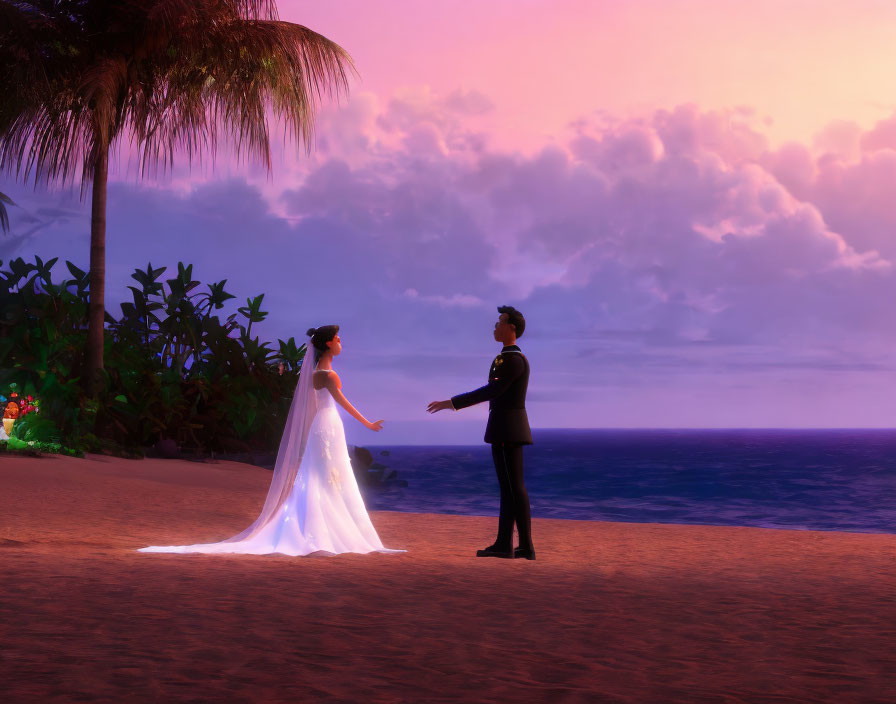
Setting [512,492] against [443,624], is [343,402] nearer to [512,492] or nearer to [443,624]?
[512,492]

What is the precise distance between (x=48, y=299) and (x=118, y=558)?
17.5 metres

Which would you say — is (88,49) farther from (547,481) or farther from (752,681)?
(547,481)

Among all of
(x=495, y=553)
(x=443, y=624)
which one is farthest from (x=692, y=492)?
(x=443, y=624)

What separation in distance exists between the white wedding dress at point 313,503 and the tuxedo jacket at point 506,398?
163 cm

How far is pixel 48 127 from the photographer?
2081 cm

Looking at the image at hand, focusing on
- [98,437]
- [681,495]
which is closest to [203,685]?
[98,437]

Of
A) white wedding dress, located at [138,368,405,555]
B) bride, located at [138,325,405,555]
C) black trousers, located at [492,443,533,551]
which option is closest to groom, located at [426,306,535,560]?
black trousers, located at [492,443,533,551]

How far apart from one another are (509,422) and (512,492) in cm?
67

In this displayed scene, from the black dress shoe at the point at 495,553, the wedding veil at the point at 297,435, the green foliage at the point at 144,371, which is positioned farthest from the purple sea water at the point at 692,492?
the black dress shoe at the point at 495,553

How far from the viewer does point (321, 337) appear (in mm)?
9742

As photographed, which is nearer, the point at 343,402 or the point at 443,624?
the point at 443,624

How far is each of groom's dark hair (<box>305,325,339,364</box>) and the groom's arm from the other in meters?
1.60

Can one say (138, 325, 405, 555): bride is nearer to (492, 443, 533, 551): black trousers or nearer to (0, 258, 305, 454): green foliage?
(492, 443, 533, 551): black trousers

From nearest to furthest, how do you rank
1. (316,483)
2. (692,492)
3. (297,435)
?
(316,483) → (297,435) → (692,492)
